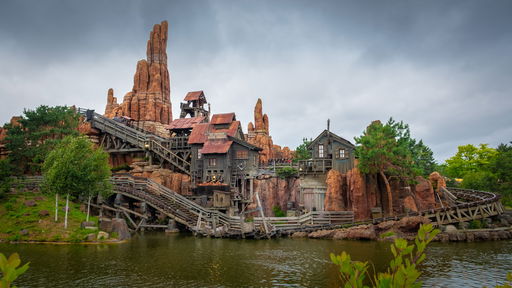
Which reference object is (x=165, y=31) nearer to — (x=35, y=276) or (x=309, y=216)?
(x=309, y=216)

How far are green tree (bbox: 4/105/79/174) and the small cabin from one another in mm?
33432

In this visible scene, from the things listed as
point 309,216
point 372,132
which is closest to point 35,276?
point 309,216

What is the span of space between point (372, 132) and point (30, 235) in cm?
3422

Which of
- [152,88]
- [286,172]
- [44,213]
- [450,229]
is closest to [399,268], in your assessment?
[450,229]

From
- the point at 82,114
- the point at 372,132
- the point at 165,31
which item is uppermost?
the point at 165,31

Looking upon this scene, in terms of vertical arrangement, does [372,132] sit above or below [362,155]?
above

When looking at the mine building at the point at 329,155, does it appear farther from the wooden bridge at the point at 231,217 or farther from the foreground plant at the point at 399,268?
the foreground plant at the point at 399,268

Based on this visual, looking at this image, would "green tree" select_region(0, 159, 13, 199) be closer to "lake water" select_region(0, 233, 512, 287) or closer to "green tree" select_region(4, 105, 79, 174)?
"green tree" select_region(4, 105, 79, 174)

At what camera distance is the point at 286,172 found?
44875mm

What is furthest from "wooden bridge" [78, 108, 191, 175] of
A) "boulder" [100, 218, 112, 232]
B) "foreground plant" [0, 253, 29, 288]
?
"foreground plant" [0, 253, 29, 288]

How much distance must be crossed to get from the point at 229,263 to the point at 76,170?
56.9 ft

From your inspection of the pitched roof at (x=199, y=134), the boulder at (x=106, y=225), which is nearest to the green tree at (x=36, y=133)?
the pitched roof at (x=199, y=134)

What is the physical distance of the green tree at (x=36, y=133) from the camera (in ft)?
149

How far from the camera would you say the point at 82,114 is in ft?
195
